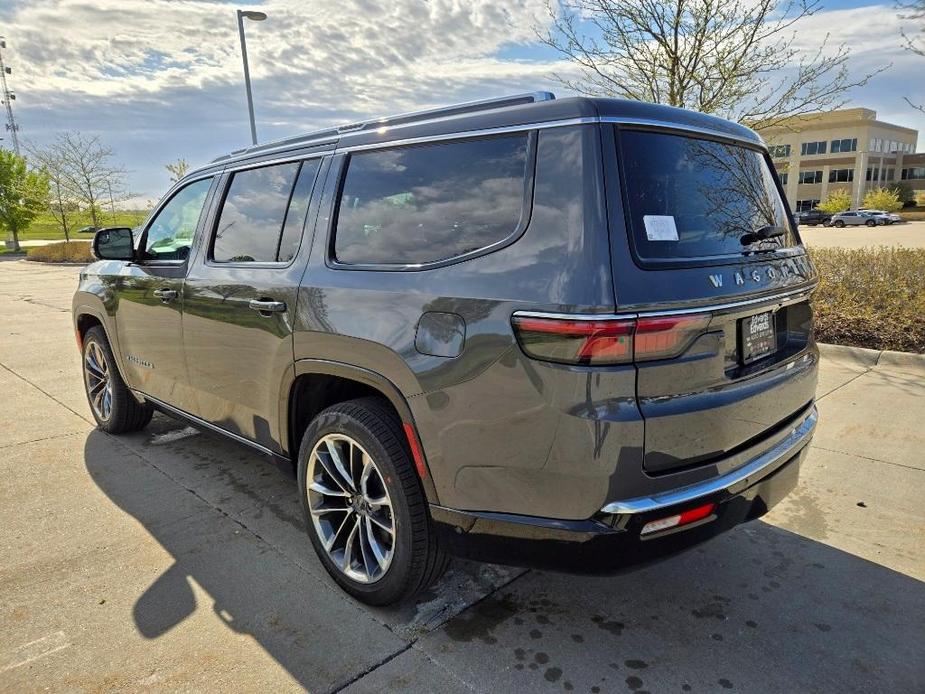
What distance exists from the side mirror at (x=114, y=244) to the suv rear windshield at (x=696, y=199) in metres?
3.28

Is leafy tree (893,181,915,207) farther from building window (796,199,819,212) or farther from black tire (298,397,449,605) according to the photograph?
black tire (298,397,449,605)

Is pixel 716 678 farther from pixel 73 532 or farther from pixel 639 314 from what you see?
pixel 73 532

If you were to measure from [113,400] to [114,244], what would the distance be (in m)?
1.28

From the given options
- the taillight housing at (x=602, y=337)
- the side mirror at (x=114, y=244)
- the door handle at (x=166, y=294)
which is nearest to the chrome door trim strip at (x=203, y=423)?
the door handle at (x=166, y=294)

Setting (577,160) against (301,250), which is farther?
(301,250)

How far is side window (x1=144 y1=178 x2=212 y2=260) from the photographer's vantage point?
3.69 metres

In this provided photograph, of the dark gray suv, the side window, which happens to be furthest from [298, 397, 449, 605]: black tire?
the side window

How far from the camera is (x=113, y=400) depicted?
15.3 ft

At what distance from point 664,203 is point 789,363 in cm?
91

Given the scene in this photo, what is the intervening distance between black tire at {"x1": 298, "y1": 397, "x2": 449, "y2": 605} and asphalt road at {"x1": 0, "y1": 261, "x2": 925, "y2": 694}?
0.57ft

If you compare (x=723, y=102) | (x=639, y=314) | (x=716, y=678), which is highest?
(x=723, y=102)

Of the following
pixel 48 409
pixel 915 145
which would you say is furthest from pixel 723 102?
pixel 915 145

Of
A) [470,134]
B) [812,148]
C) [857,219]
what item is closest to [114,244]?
[470,134]

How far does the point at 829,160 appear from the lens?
7462 centimetres
